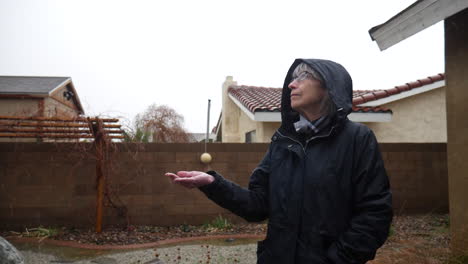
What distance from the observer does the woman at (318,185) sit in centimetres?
148

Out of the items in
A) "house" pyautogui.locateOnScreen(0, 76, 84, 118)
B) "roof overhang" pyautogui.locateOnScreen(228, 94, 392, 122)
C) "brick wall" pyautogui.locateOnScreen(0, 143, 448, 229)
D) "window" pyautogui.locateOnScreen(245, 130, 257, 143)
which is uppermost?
"house" pyautogui.locateOnScreen(0, 76, 84, 118)

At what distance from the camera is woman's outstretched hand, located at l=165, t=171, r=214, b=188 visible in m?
1.70

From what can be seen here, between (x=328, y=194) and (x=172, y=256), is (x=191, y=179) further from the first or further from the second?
(x=172, y=256)

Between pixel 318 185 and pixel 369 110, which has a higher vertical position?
pixel 369 110

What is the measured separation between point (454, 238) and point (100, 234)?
16.8 ft

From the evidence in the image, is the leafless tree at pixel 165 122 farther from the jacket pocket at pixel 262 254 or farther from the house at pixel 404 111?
the jacket pocket at pixel 262 254

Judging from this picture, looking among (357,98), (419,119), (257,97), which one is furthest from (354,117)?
(257,97)

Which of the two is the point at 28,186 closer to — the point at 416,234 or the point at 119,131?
the point at 119,131

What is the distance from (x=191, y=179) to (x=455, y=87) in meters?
3.66

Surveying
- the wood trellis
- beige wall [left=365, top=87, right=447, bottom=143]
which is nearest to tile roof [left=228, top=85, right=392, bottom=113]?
beige wall [left=365, top=87, right=447, bottom=143]

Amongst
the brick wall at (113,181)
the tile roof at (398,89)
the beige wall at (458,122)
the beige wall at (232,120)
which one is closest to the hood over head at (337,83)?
the beige wall at (458,122)

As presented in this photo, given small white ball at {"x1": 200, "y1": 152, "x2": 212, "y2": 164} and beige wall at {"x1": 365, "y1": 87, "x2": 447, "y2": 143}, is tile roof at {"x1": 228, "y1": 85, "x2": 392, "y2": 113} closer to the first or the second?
beige wall at {"x1": 365, "y1": 87, "x2": 447, "y2": 143}

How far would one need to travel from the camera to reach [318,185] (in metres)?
1.55

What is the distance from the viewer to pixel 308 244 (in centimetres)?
155
